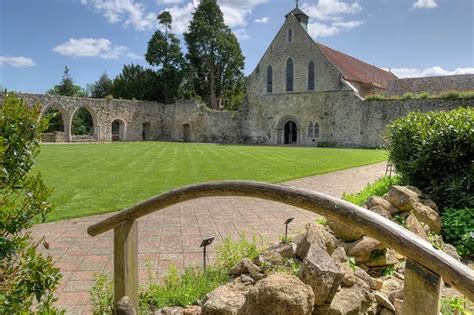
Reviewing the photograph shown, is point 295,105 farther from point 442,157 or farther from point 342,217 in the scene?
point 342,217

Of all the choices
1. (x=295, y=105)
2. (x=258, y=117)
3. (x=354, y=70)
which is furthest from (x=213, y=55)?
(x=354, y=70)

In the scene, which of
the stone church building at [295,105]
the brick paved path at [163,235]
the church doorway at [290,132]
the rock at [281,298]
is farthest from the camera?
the church doorway at [290,132]

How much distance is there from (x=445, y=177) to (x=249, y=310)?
16.0ft

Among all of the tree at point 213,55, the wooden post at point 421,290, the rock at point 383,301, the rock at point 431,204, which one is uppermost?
the tree at point 213,55

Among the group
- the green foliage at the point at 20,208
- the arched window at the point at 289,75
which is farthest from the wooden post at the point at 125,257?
the arched window at the point at 289,75

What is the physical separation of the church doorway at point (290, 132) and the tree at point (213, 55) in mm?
13800

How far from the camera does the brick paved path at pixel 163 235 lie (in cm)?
410

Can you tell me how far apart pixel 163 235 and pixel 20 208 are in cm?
353

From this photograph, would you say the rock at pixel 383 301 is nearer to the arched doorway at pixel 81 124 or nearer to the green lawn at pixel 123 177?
the green lawn at pixel 123 177

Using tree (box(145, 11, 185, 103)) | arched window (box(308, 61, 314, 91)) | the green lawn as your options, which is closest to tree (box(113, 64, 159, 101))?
tree (box(145, 11, 185, 103))

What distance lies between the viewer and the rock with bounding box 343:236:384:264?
12.5ft

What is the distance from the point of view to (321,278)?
8.47ft

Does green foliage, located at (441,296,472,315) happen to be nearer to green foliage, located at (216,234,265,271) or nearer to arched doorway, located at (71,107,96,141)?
green foliage, located at (216,234,265,271)

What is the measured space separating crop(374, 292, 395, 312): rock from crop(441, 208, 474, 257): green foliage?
250 centimetres
